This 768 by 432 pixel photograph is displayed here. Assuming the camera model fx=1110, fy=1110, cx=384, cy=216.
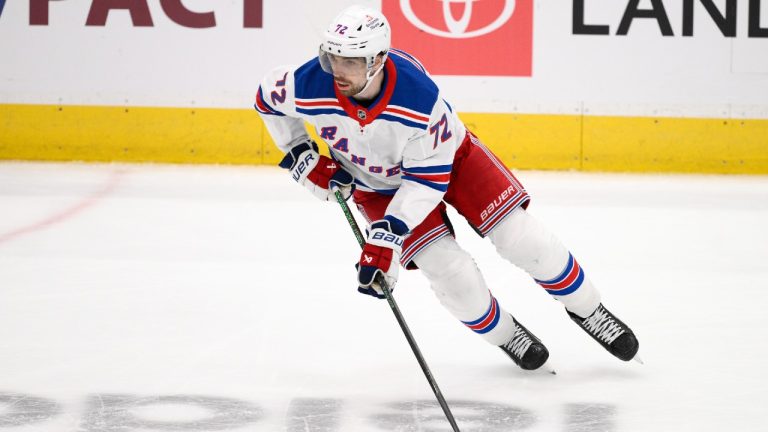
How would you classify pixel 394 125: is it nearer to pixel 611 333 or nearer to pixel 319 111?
pixel 319 111

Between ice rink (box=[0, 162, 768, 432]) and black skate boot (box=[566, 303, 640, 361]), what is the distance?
7 cm

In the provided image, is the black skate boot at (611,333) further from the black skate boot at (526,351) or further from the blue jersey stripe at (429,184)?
the blue jersey stripe at (429,184)

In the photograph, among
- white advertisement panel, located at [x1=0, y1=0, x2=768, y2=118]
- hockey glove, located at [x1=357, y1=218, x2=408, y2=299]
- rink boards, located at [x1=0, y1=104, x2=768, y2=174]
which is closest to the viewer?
hockey glove, located at [x1=357, y1=218, x2=408, y2=299]

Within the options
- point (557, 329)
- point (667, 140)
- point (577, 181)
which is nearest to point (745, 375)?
point (557, 329)

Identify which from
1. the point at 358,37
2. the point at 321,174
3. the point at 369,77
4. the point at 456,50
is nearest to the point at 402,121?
the point at 369,77

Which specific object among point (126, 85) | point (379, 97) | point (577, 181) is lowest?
point (577, 181)

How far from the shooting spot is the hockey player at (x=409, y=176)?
2.62 meters

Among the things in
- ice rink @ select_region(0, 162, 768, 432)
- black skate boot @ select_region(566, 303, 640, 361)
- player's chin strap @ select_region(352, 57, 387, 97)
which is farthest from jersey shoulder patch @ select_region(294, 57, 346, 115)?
black skate boot @ select_region(566, 303, 640, 361)

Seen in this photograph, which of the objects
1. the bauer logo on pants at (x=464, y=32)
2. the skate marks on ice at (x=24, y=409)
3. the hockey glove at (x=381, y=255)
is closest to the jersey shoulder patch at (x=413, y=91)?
the hockey glove at (x=381, y=255)

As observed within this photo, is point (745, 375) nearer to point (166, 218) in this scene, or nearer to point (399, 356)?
point (399, 356)

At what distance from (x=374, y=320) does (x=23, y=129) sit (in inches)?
169

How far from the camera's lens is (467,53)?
6.81 metres

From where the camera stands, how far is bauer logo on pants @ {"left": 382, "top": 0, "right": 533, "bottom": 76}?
680 cm

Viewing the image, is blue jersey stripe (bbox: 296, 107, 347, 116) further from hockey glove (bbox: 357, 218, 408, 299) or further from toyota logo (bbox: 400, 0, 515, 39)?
toyota logo (bbox: 400, 0, 515, 39)
